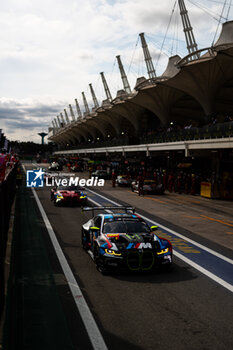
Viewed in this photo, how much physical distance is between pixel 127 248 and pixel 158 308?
83.0 inches

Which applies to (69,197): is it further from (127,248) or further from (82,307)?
(82,307)

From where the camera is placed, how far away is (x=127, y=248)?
8.98 m

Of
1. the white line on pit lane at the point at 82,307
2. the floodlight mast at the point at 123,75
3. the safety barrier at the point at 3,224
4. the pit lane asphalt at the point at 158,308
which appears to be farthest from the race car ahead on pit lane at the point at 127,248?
the floodlight mast at the point at 123,75

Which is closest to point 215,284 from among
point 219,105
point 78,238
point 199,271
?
point 199,271

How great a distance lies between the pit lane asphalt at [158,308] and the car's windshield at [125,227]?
1077mm

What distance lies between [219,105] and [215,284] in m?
54.2

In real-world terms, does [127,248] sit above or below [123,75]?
below

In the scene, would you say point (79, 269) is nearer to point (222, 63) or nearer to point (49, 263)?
point (49, 263)

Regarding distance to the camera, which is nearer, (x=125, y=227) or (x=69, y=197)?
(x=125, y=227)

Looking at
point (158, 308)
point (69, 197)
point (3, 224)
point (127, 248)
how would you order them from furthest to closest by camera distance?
point (69, 197), point (127, 248), point (3, 224), point (158, 308)

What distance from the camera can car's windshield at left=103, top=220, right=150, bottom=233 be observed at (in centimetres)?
1017

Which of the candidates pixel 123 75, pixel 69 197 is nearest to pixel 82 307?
pixel 69 197

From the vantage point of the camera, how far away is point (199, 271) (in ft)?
31.7

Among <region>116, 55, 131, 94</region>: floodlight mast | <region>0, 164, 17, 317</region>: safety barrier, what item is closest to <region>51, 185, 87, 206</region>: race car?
<region>0, 164, 17, 317</region>: safety barrier
